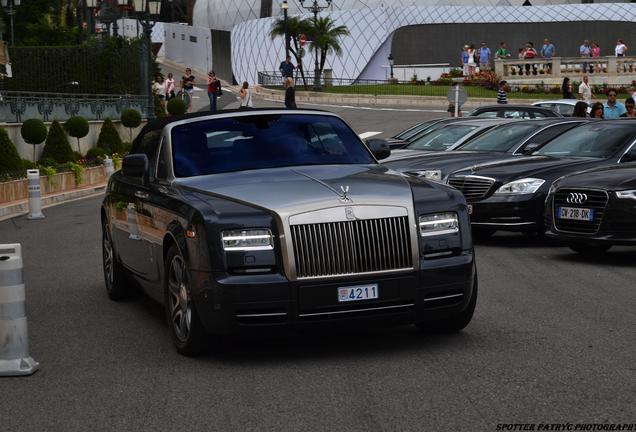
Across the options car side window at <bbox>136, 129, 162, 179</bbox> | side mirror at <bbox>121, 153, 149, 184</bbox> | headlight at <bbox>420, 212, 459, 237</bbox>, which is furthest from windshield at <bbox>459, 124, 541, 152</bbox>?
headlight at <bbox>420, 212, 459, 237</bbox>

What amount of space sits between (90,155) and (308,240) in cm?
2822

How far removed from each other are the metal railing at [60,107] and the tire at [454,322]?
24.3 m

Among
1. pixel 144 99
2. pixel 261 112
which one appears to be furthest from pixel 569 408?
pixel 144 99

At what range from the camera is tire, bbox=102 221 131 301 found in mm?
11578

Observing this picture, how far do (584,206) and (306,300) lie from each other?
22.6 feet

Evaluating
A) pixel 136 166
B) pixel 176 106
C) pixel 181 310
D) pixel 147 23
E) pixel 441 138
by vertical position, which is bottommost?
pixel 176 106

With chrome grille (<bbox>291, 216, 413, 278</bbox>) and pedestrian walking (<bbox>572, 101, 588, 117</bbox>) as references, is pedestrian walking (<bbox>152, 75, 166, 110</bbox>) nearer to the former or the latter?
pedestrian walking (<bbox>572, 101, 588, 117</bbox>)

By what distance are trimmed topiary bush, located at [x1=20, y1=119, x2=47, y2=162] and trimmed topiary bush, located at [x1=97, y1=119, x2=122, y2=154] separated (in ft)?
15.9

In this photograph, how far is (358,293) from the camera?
327 inches

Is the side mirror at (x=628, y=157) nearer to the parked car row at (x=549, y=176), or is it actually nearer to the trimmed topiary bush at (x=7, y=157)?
the parked car row at (x=549, y=176)

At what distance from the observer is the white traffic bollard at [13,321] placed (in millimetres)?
8242

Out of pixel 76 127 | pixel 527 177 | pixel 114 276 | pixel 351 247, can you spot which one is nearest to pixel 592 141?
pixel 527 177

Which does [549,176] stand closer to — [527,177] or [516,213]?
[527,177]

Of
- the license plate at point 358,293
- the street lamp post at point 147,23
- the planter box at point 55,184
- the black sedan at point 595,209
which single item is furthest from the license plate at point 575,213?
the street lamp post at point 147,23
